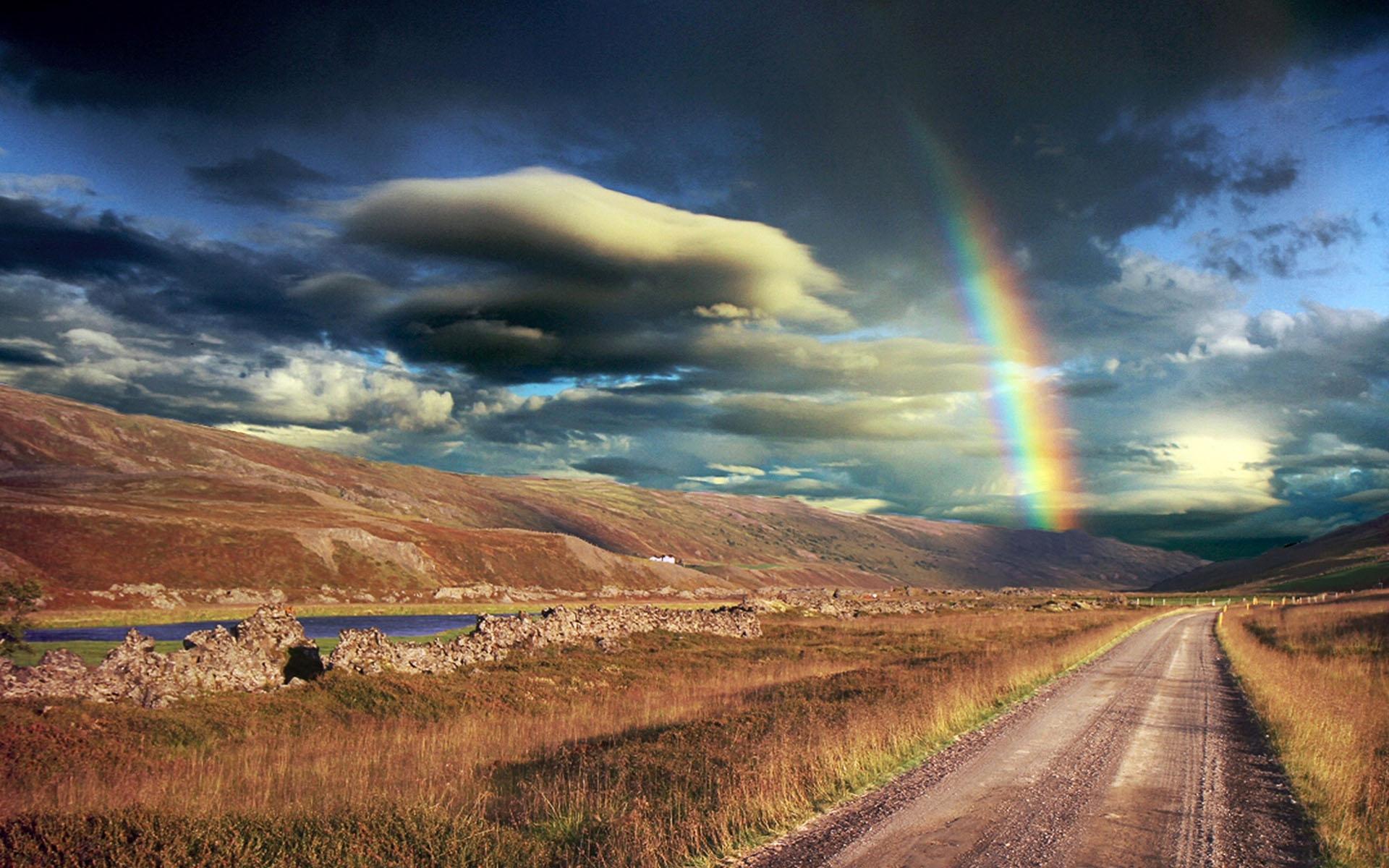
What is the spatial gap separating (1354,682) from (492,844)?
29475 mm

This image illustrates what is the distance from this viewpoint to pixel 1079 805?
40.7ft

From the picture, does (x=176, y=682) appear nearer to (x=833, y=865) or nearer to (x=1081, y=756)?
(x=833, y=865)

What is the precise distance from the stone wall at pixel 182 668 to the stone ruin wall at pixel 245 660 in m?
0.03

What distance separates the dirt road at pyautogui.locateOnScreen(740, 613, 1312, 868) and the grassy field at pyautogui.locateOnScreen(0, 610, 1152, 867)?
3.53 feet

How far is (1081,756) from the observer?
1591 centimetres

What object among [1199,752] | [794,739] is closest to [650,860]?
[794,739]

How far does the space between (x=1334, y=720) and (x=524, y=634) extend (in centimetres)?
3352

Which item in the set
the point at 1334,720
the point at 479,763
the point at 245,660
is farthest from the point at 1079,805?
the point at 245,660

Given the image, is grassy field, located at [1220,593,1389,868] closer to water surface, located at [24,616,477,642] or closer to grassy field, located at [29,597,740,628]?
grassy field, located at [29,597,740,628]

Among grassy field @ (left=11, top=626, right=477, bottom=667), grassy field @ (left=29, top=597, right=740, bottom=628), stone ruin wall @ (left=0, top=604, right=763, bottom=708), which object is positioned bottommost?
grassy field @ (left=29, top=597, right=740, bottom=628)

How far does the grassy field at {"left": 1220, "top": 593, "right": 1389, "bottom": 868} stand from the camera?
11359 mm

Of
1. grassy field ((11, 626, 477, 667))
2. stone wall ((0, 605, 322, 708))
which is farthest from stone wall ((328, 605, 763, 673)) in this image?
grassy field ((11, 626, 477, 667))

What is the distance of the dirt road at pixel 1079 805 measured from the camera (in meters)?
10.3

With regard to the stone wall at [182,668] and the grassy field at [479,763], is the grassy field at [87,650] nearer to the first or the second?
the stone wall at [182,668]
